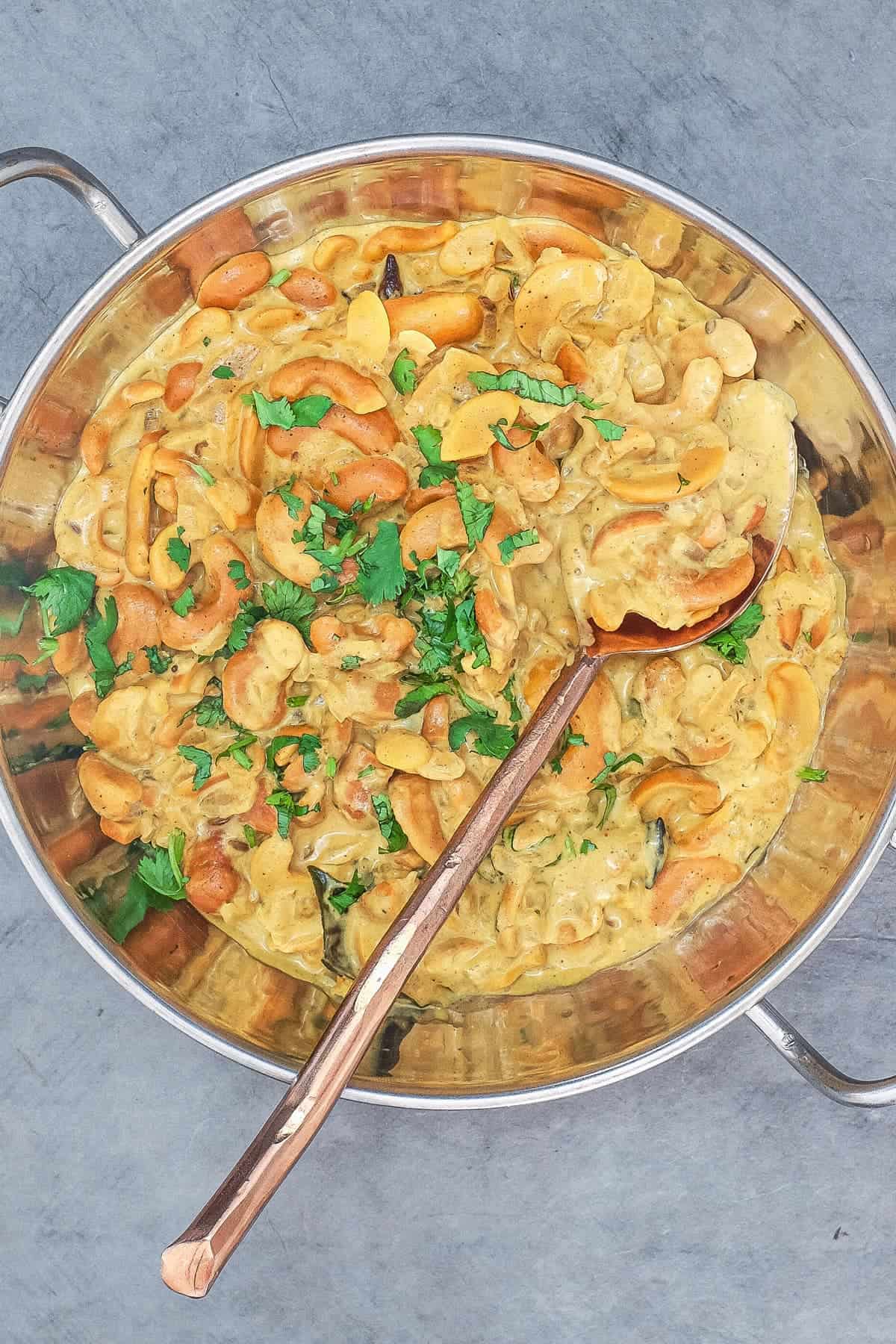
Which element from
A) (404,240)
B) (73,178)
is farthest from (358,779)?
(73,178)

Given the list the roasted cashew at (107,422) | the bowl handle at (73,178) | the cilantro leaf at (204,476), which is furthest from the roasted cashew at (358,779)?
the bowl handle at (73,178)

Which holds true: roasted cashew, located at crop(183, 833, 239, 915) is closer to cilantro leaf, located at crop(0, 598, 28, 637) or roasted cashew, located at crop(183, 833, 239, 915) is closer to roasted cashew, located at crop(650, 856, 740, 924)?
cilantro leaf, located at crop(0, 598, 28, 637)

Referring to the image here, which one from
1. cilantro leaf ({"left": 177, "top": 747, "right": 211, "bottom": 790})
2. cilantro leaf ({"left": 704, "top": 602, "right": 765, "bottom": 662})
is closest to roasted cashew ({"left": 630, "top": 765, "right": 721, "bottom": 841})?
cilantro leaf ({"left": 704, "top": 602, "right": 765, "bottom": 662})

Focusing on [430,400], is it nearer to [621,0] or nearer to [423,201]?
[423,201]

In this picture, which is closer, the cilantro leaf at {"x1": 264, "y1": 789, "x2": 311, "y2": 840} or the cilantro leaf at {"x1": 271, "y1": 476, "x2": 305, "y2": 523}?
the cilantro leaf at {"x1": 271, "y1": 476, "x2": 305, "y2": 523}

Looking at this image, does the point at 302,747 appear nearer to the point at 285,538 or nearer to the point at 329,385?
the point at 285,538

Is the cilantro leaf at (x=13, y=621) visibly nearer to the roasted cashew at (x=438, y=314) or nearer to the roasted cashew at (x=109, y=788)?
the roasted cashew at (x=109, y=788)
